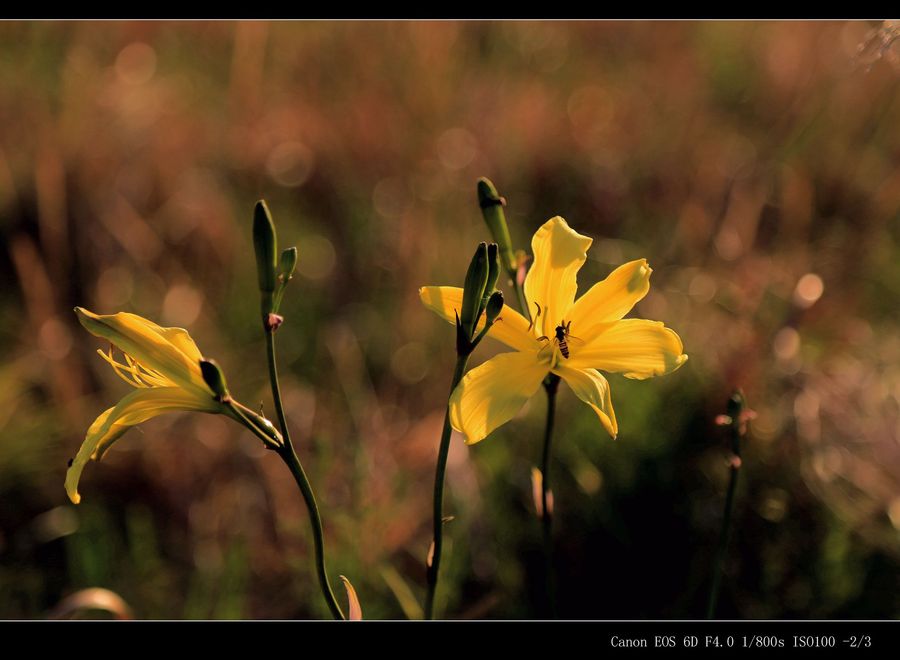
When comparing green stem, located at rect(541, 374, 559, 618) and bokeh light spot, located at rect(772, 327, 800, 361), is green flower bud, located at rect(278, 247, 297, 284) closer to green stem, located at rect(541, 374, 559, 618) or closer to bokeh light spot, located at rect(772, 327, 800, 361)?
green stem, located at rect(541, 374, 559, 618)

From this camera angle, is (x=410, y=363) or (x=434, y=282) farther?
(x=434, y=282)

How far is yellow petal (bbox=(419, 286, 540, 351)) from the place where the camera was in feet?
4.10

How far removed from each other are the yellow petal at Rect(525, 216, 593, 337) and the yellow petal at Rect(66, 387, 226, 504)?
1.74ft

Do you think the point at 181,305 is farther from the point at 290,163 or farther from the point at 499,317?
the point at 499,317

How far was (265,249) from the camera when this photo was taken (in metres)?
1.14

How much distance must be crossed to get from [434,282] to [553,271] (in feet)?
5.68

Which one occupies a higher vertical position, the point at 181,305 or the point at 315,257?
the point at 315,257

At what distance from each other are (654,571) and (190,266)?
2244 mm

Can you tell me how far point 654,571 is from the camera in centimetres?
203

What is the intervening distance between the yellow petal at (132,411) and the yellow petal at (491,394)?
34 cm
